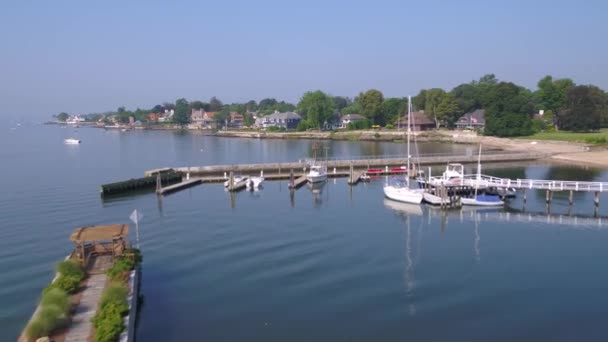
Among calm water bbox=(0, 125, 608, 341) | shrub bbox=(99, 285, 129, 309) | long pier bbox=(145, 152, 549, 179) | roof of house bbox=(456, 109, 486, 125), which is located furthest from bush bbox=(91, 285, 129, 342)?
roof of house bbox=(456, 109, 486, 125)

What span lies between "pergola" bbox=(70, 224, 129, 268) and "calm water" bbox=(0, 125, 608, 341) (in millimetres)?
2871

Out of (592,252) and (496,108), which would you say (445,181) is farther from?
(496,108)

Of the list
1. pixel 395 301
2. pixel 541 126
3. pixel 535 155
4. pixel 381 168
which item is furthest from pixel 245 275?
pixel 541 126

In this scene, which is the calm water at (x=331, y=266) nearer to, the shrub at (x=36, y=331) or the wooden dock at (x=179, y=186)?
the wooden dock at (x=179, y=186)

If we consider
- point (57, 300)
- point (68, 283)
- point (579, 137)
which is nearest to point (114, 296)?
point (57, 300)

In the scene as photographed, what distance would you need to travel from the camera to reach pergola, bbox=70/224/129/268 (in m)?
26.3

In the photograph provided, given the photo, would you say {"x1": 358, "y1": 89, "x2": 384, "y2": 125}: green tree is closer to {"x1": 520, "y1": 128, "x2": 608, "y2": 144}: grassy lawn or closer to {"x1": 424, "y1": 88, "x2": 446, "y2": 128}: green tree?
{"x1": 424, "y1": 88, "x2": 446, "y2": 128}: green tree

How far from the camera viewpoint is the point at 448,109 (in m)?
146

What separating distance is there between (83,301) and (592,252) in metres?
32.2

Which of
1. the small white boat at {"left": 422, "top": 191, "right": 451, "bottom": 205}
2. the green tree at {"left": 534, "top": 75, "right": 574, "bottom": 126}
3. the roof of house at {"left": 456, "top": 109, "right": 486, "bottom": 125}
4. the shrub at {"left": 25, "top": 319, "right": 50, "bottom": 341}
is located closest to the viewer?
the shrub at {"left": 25, "top": 319, "right": 50, "bottom": 341}

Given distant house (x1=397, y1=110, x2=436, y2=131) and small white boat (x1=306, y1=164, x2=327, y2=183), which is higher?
distant house (x1=397, y1=110, x2=436, y2=131)

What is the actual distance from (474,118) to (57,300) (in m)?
139

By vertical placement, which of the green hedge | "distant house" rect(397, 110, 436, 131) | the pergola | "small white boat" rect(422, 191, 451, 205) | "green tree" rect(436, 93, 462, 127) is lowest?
"small white boat" rect(422, 191, 451, 205)

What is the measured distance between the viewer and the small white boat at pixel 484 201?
1901 inches
